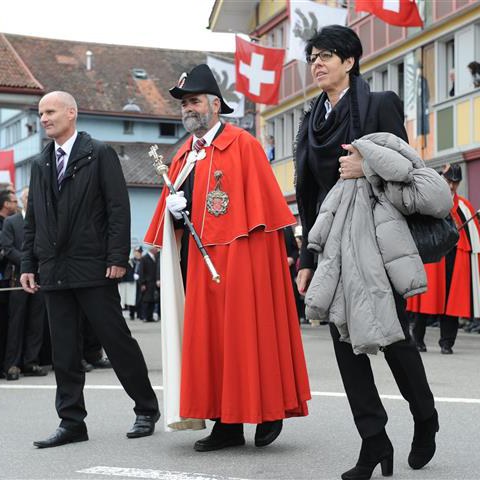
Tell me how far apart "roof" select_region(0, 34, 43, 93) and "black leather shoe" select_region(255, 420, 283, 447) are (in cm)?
3598

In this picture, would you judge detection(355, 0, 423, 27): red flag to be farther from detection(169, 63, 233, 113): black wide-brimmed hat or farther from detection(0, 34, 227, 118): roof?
detection(0, 34, 227, 118): roof

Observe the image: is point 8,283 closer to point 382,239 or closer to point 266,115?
point 382,239

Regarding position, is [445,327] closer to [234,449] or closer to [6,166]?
[234,449]

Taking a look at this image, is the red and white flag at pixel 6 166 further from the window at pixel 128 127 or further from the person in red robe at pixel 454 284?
the window at pixel 128 127

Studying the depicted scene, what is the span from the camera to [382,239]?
5566 millimetres

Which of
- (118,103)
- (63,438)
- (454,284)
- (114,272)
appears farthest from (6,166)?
(118,103)

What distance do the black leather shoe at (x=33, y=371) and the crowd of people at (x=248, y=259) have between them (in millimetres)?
4822

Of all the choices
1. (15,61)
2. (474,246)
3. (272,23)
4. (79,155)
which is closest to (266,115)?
(272,23)

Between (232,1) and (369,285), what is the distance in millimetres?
39176

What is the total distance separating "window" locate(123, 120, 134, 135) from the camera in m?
72.8

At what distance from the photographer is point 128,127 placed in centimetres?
7331

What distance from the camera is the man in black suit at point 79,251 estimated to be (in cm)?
749

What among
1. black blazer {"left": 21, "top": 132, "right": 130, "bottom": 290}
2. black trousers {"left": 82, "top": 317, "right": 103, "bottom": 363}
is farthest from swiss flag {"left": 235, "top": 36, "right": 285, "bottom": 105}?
black blazer {"left": 21, "top": 132, "right": 130, "bottom": 290}

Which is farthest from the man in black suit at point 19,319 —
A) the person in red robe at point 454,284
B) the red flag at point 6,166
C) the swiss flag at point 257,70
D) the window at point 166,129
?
the window at point 166,129
